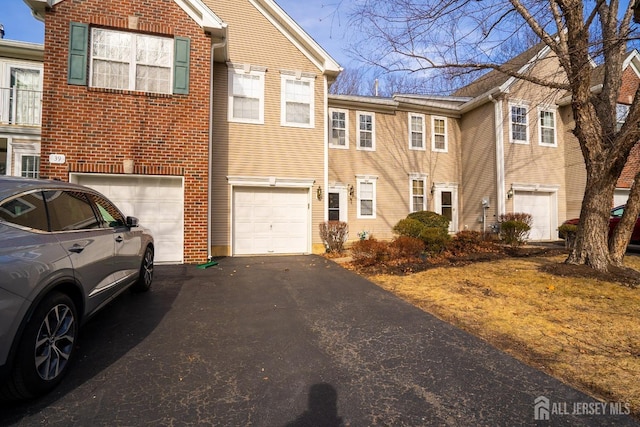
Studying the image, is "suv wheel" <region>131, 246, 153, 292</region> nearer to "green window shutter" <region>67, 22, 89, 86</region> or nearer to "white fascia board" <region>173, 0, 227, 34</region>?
"green window shutter" <region>67, 22, 89, 86</region>

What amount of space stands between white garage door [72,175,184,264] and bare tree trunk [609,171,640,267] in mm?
10401

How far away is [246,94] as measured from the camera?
10008 millimetres

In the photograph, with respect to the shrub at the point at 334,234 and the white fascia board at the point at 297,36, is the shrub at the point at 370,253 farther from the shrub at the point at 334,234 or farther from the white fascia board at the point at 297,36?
the white fascia board at the point at 297,36

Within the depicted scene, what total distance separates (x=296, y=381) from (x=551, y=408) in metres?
1.94

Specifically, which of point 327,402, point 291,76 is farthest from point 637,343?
point 291,76

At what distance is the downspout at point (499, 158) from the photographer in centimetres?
1295

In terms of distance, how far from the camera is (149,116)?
7.83 metres

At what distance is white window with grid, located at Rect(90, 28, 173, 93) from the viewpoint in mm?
7684

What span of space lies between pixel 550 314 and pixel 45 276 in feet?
18.9

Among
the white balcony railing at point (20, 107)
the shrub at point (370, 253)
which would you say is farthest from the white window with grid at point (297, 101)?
the white balcony railing at point (20, 107)

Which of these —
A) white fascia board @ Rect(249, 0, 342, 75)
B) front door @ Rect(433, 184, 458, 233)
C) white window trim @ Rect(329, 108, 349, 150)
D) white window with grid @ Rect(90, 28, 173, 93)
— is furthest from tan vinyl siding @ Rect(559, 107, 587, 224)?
white window with grid @ Rect(90, 28, 173, 93)

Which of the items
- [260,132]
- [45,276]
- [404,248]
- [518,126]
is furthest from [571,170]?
[45,276]

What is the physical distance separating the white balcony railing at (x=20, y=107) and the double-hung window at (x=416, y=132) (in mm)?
13797

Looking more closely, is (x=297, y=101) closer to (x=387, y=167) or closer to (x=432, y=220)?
(x=387, y=167)
